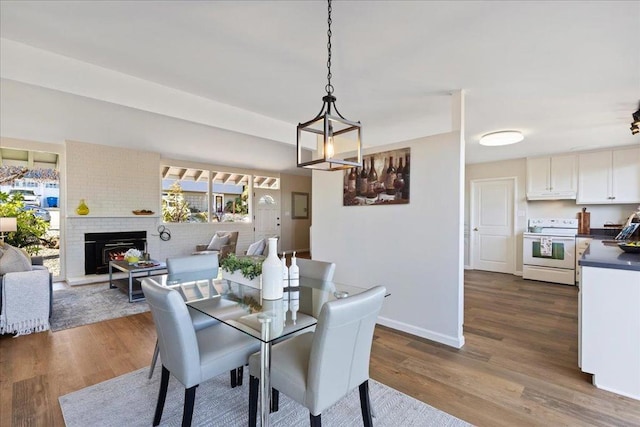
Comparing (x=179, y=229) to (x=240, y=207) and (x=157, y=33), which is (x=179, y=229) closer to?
(x=240, y=207)

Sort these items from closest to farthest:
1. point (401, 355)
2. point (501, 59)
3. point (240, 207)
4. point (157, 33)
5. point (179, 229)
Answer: point (157, 33)
point (501, 59)
point (401, 355)
point (179, 229)
point (240, 207)

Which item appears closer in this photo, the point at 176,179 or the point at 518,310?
the point at 518,310

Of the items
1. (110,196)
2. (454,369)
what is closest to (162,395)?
(454,369)

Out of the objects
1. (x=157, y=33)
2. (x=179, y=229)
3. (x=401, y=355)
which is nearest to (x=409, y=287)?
(x=401, y=355)

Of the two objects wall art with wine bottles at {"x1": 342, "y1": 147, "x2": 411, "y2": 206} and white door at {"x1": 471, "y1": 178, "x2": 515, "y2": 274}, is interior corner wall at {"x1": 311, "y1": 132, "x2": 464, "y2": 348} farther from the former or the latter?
white door at {"x1": 471, "y1": 178, "x2": 515, "y2": 274}

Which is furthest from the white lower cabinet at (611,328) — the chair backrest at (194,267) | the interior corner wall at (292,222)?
the interior corner wall at (292,222)

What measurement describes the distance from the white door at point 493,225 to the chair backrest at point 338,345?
589 cm

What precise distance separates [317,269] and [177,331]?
131 centimetres

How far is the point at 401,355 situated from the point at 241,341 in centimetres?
159

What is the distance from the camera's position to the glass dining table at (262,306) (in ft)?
5.09

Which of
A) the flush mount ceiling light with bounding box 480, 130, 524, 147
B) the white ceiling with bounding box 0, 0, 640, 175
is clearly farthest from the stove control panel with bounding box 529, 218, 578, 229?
the flush mount ceiling light with bounding box 480, 130, 524, 147

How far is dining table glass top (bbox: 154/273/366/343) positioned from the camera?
1.60m

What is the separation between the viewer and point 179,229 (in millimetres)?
7074

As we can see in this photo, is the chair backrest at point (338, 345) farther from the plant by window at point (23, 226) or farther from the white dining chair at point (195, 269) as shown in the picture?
the plant by window at point (23, 226)
